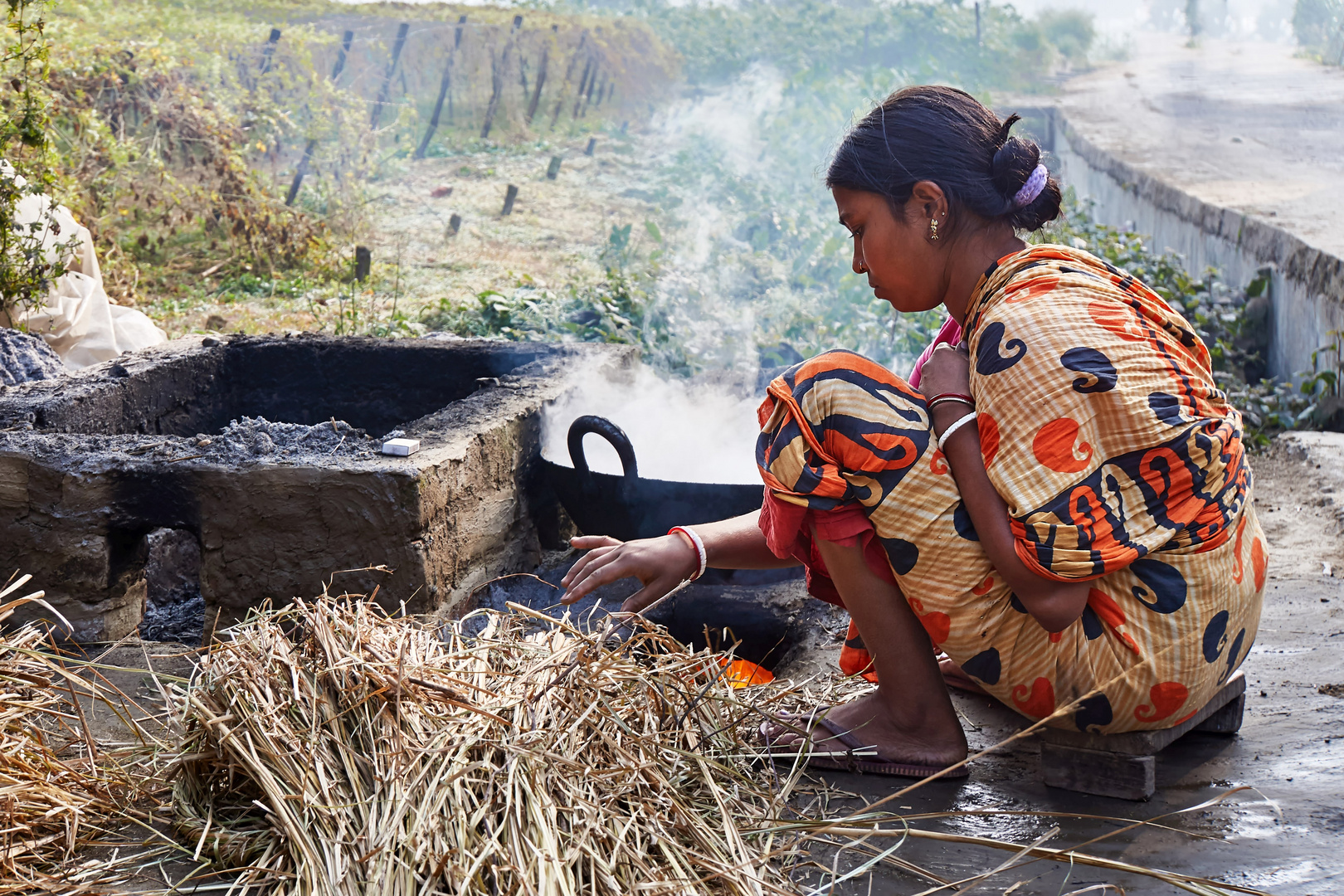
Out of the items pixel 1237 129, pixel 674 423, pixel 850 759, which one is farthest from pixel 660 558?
pixel 1237 129

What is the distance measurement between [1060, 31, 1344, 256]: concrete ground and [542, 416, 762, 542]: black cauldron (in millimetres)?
3787

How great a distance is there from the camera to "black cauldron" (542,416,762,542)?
2.94m

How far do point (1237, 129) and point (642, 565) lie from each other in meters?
12.0

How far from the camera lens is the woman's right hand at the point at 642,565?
203 centimetres

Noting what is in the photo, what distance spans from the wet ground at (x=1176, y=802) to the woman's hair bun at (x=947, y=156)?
43.3 inches

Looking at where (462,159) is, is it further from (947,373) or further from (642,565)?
(947,373)

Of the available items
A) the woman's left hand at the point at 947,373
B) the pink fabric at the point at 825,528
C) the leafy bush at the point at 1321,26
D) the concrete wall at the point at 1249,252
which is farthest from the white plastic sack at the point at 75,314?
the leafy bush at the point at 1321,26

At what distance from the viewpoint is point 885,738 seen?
2.04 m

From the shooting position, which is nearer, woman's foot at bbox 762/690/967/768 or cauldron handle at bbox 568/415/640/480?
woman's foot at bbox 762/690/967/768

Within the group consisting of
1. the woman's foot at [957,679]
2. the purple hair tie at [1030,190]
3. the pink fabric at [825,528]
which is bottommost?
the woman's foot at [957,679]

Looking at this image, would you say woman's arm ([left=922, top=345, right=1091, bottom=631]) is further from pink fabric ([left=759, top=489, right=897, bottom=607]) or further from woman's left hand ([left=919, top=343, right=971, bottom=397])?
pink fabric ([left=759, top=489, right=897, bottom=607])

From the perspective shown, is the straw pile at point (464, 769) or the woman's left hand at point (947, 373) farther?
the woman's left hand at point (947, 373)

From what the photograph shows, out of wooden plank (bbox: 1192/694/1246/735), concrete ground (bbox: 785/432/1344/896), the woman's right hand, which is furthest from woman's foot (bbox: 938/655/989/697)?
the woman's right hand

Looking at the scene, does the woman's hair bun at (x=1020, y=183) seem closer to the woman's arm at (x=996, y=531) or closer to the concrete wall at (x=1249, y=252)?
the woman's arm at (x=996, y=531)
